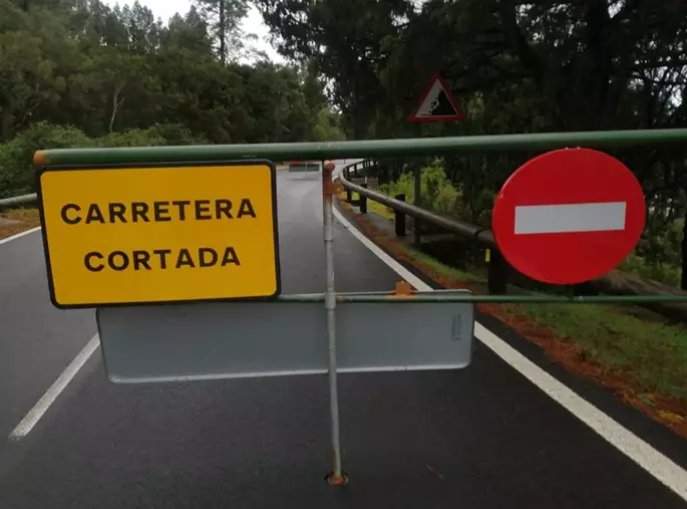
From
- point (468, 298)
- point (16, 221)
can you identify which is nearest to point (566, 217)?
point (468, 298)

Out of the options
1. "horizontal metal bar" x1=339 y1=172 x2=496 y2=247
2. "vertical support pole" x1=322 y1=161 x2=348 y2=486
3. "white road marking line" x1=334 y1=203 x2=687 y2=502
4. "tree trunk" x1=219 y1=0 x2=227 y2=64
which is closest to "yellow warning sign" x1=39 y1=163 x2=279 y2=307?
"vertical support pole" x1=322 y1=161 x2=348 y2=486

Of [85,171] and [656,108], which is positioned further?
[656,108]

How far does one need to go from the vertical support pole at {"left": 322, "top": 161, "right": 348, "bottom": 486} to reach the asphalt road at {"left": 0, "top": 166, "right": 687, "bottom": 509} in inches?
3.9

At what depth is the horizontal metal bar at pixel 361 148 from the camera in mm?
2451

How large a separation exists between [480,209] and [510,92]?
103 inches

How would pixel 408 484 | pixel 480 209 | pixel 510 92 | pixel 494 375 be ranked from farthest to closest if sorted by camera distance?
pixel 480 209 → pixel 510 92 → pixel 494 375 → pixel 408 484

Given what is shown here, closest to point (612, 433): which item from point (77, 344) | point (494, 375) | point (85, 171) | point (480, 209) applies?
point (494, 375)

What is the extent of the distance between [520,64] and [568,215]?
23.7ft

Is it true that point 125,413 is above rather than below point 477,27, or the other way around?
below

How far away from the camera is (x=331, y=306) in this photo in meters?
2.75

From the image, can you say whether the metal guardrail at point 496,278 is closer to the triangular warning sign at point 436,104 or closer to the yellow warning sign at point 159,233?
the yellow warning sign at point 159,233

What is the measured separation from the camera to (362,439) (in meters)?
3.25

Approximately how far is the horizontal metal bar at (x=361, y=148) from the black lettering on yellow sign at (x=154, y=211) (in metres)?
0.17

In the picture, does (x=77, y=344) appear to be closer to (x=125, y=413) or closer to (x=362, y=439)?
(x=125, y=413)
